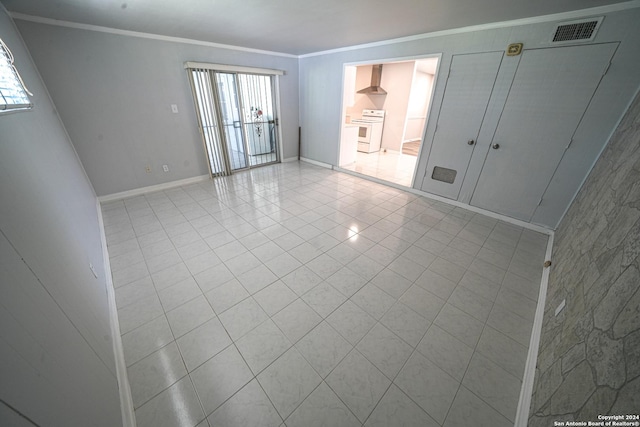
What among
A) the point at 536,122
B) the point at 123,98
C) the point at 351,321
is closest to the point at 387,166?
the point at 536,122

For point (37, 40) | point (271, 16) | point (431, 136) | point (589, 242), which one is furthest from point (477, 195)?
point (37, 40)

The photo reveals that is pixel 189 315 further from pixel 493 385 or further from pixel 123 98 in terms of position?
pixel 123 98

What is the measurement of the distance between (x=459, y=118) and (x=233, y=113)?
454cm

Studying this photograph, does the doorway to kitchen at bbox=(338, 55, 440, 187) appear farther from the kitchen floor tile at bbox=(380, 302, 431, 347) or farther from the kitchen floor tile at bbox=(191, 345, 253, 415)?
the kitchen floor tile at bbox=(191, 345, 253, 415)

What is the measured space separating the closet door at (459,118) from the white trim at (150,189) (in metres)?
4.58

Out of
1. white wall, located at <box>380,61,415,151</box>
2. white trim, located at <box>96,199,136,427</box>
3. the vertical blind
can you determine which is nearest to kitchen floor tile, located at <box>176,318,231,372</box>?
white trim, located at <box>96,199,136,427</box>

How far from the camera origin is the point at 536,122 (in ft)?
9.57

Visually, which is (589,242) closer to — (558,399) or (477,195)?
(558,399)

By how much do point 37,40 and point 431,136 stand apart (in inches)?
222

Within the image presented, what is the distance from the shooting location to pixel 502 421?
1.32 m

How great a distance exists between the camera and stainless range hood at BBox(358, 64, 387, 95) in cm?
700

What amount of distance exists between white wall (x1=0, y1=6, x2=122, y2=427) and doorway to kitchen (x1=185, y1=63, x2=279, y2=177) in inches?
111

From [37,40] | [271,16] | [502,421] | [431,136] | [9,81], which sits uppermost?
[271,16]

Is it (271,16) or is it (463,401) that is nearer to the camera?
(463,401)
